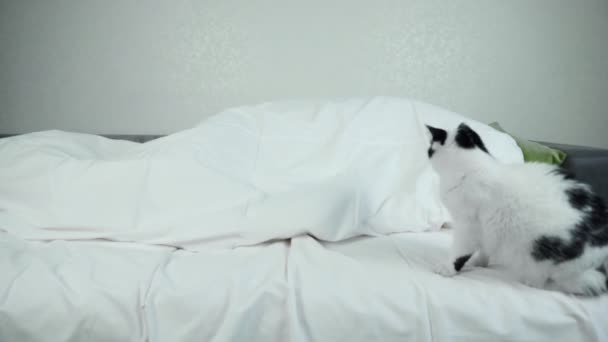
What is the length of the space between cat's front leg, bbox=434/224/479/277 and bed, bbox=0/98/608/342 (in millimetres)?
29

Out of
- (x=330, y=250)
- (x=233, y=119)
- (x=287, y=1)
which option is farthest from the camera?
(x=287, y=1)

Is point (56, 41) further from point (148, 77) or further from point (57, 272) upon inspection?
point (57, 272)

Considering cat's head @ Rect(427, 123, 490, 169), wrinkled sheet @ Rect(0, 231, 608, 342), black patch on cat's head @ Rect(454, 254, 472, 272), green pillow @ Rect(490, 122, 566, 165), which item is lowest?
wrinkled sheet @ Rect(0, 231, 608, 342)

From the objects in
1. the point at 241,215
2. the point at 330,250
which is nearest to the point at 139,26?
the point at 241,215

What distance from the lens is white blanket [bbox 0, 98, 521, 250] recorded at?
98cm

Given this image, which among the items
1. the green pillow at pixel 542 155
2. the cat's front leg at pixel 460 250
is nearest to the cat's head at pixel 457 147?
the cat's front leg at pixel 460 250

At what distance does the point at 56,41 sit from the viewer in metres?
2.08

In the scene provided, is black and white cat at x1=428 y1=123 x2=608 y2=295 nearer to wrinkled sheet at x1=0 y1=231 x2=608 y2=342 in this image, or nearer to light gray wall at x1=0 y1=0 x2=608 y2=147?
wrinkled sheet at x1=0 y1=231 x2=608 y2=342

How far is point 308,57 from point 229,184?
1.20 m

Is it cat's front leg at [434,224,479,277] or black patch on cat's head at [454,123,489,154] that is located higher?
black patch on cat's head at [454,123,489,154]

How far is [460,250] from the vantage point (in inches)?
32.4

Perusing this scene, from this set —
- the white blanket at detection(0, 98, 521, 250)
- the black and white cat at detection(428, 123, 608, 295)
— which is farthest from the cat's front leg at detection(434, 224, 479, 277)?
the white blanket at detection(0, 98, 521, 250)

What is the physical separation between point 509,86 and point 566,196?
1.56 metres

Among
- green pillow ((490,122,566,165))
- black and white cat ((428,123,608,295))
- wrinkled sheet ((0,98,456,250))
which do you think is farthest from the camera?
green pillow ((490,122,566,165))
